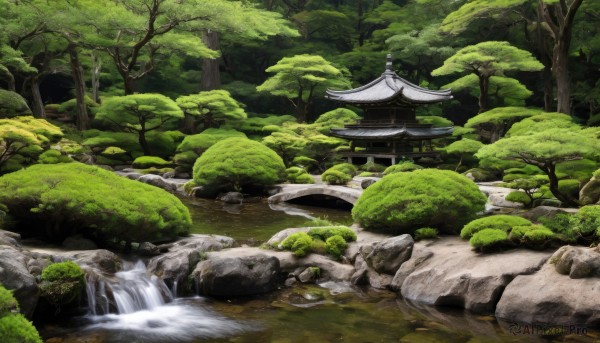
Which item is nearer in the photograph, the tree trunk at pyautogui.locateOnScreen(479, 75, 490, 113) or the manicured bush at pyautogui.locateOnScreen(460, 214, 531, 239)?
the manicured bush at pyautogui.locateOnScreen(460, 214, 531, 239)

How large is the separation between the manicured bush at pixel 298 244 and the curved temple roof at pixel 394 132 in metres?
18.8

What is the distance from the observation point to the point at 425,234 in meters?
12.2

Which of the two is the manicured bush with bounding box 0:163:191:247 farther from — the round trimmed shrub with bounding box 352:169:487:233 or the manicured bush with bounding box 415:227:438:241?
the manicured bush with bounding box 415:227:438:241

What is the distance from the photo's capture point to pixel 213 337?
Answer: 8359 mm

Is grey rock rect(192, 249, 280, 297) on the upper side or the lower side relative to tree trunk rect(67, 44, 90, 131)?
lower

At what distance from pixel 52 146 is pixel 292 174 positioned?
37.3ft

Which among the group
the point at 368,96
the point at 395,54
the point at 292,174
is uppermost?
the point at 395,54

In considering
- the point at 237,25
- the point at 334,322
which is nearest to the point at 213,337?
the point at 334,322

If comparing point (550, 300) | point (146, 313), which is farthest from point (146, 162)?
point (550, 300)

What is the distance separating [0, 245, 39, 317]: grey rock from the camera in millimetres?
7551

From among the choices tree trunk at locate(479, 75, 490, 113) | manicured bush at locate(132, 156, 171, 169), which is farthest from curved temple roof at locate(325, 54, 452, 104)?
manicured bush at locate(132, 156, 171, 169)

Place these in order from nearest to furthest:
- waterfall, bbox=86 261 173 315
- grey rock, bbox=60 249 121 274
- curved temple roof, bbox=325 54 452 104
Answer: waterfall, bbox=86 261 173 315 < grey rock, bbox=60 249 121 274 < curved temple roof, bbox=325 54 452 104

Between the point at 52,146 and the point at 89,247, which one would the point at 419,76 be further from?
the point at 89,247

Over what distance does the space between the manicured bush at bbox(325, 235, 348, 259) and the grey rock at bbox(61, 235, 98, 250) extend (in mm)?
5101
